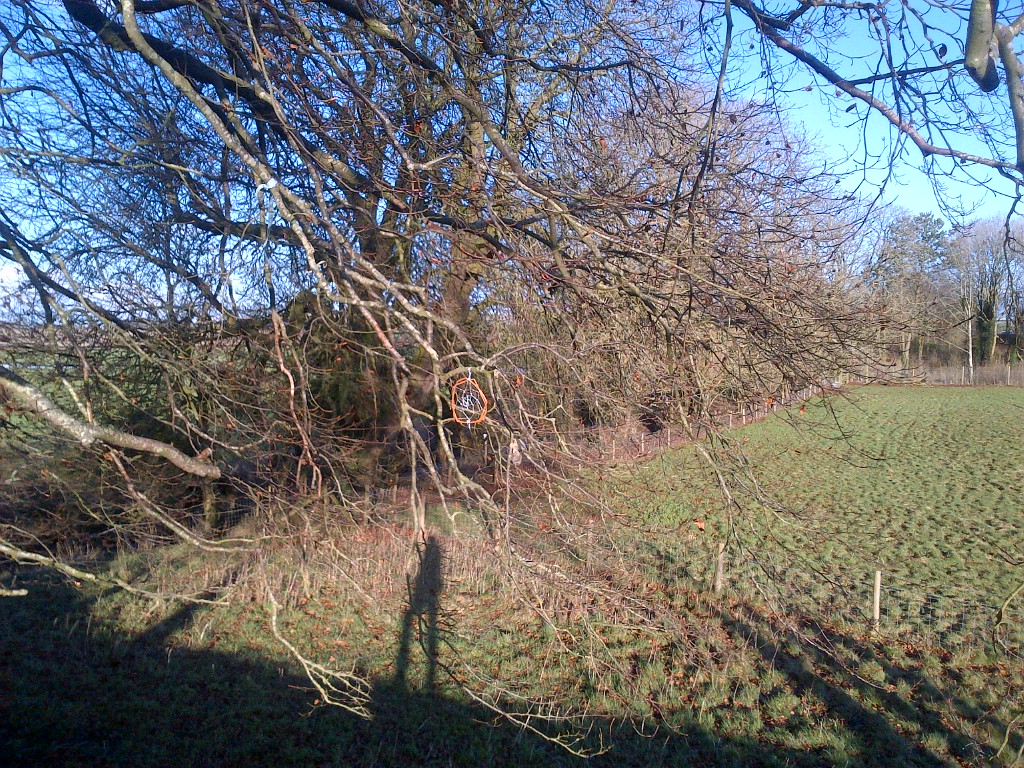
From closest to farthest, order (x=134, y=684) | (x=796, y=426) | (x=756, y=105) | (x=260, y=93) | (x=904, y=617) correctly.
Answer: (x=260, y=93) → (x=796, y=426) → (x=756, y=105) → (x=134, y=684) → (x=904, y=617)

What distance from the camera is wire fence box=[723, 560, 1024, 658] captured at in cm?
802

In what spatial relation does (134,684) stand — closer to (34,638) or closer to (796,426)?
(34,638)

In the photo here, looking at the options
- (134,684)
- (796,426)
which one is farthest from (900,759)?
(134,684)

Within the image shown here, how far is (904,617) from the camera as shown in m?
8.68

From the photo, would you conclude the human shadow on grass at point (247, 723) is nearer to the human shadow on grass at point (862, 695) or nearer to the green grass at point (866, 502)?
the human shadow on grass at point (862, 695)

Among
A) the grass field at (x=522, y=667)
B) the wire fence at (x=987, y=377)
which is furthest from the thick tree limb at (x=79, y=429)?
the wire fence at (x=987, y=377)

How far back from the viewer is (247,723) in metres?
5.93

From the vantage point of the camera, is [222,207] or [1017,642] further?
[1017,642]

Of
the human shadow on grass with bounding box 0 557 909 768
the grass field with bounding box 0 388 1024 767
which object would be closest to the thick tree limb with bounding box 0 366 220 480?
the grass field with bounding box 0 388 1024 767

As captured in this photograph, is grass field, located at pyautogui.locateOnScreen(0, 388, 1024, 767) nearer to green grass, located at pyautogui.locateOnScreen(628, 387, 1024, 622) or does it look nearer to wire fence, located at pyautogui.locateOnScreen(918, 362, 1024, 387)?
green grass, located at pyautogui.locateOnScreen(628, 387, 1024, 622)

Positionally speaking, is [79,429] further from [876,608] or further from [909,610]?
[909,610]

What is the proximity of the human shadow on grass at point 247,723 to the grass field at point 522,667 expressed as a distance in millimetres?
20

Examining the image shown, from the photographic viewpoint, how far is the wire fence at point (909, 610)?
26.3 ft

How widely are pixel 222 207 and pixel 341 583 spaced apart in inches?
155
